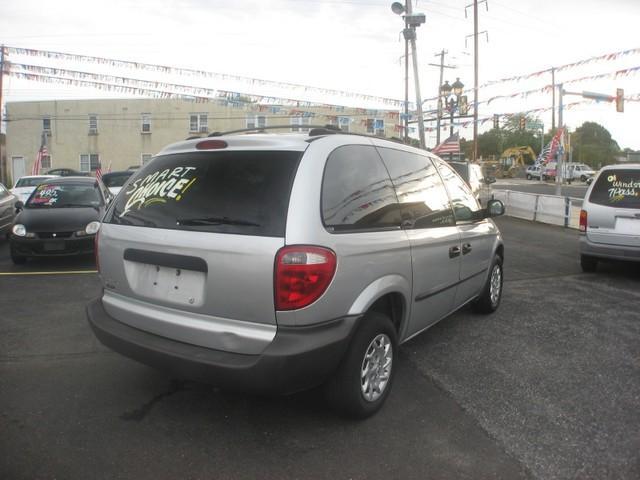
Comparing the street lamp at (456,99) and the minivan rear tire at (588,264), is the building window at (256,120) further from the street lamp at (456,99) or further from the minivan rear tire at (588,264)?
the minivan rear tire at (588,264)

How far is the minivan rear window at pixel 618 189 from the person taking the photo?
6.82m

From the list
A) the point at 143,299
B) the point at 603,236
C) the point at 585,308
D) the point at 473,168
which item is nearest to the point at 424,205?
the point at 143,299

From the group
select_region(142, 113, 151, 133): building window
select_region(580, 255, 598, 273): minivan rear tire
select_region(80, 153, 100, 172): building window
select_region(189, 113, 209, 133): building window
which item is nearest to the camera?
select_region(580, 255, 598, 273): minivan rear tire

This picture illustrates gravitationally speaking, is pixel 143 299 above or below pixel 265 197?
below

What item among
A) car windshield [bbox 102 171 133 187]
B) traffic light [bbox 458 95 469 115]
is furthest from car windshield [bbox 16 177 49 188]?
traffic light [bbox 458 95 469 115]

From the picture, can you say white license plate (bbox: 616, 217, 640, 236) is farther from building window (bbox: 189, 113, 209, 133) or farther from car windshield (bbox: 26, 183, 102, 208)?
building window (bbox: 189, 113, 209, 133)

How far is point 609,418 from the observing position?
312 cm

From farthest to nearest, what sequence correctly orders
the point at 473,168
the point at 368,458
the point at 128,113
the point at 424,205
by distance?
1. the point at 128,113
2. the point at 473,168
3. the point at 424,205
4. the point at 368,458

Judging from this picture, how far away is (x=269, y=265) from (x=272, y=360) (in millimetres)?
473

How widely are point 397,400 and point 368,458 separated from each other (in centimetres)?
74

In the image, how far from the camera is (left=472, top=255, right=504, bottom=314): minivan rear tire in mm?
5133

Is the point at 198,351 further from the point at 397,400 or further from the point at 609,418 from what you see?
the point at 609,418

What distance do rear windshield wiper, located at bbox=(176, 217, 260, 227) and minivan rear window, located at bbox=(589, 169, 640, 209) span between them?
6229mm

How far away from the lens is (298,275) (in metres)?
2.50
